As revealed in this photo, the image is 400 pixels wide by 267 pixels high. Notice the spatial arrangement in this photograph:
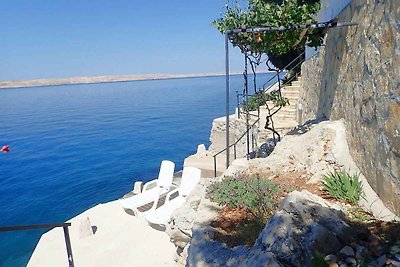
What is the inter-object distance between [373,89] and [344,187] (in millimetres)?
1215

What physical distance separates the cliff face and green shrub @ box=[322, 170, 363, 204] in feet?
0.56

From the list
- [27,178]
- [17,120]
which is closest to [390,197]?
[27,178]

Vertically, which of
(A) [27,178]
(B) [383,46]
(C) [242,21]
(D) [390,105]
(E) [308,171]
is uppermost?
(C) [242,21]

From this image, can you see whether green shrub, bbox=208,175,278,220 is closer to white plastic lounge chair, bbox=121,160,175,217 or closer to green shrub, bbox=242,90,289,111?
white plastic lounge chair, bbox=121,160,175,217

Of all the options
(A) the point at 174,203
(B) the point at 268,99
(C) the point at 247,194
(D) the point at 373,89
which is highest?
(D) the point at 373,89

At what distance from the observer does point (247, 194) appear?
3750 millimetres

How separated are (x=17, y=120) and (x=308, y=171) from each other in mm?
47974

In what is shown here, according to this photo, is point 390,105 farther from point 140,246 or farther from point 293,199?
point 140,246

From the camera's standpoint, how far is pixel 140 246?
7.02m

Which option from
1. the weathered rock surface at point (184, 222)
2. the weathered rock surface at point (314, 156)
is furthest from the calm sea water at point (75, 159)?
the weathered rock surface at point (314, 156)

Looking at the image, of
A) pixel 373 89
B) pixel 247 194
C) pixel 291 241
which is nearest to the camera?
pixel 291 241

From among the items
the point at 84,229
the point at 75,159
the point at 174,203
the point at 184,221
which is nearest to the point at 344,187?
the point at 184,221

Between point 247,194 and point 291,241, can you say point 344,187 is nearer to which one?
point 247,194

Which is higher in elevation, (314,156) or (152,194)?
(314,156)
